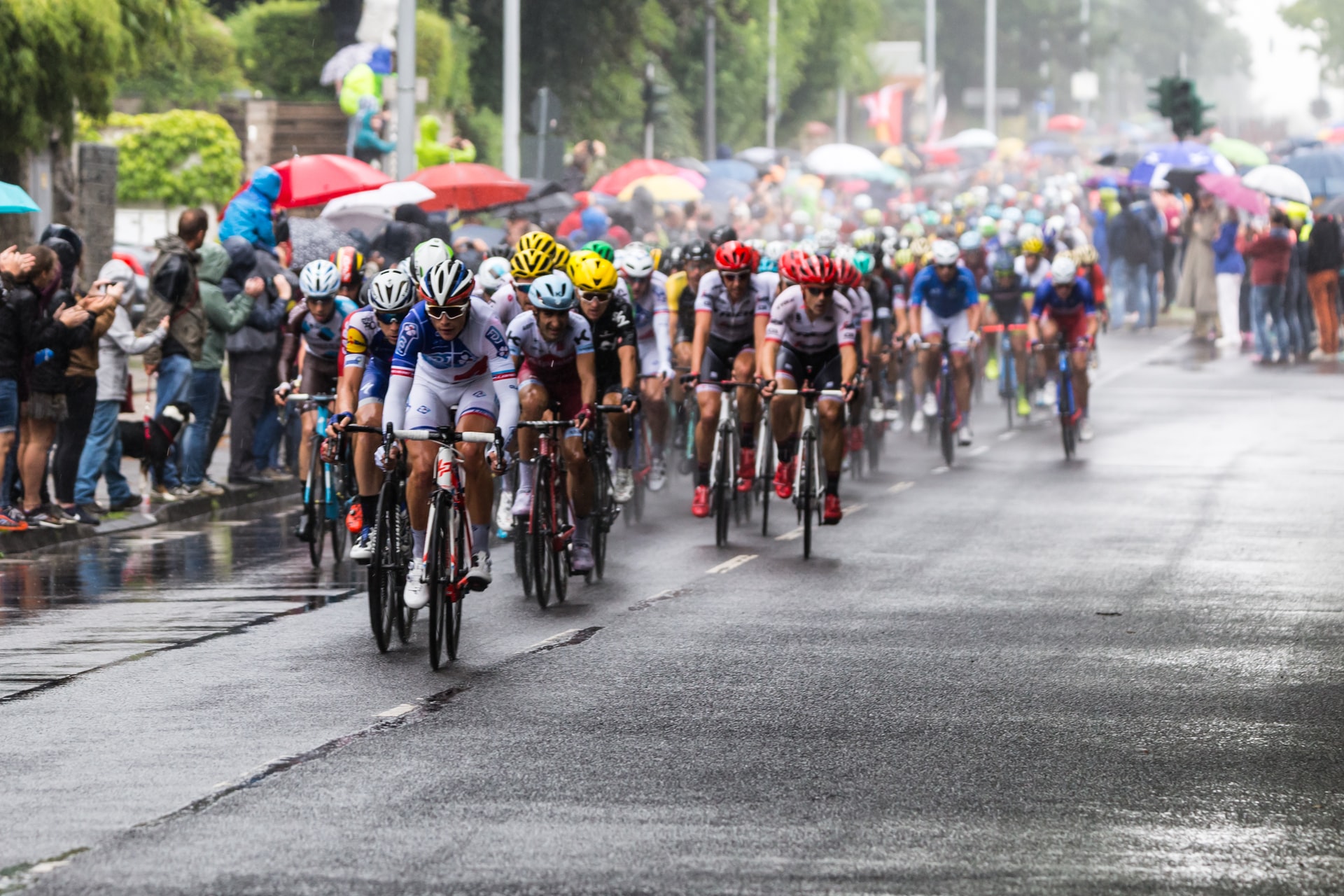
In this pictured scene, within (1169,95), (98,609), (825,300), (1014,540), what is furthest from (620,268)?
(1169,95)

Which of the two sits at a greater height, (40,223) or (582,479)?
(40,223)

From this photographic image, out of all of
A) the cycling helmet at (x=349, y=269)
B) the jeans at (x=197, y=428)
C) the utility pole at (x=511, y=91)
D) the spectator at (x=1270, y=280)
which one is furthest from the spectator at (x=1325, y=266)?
the cycling helmet at (x=349, y=269)

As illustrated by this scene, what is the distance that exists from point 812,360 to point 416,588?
5.44m

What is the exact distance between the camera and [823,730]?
28.8 feet

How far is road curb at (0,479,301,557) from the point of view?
14711mm

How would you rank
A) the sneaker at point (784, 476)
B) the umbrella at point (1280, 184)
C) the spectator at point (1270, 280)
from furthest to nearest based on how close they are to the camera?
the umbrella at point (1280, 184) → the spectator at point (1270, 280) → the sneaker at point (784, 476)

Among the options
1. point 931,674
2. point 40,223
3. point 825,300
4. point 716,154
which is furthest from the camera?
point 716,154

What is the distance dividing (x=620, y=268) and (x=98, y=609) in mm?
5398

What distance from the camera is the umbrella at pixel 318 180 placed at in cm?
2105

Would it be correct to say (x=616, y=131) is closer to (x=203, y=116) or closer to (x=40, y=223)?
(x=203, y=116)

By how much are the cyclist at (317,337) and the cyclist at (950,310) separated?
7.57 meters

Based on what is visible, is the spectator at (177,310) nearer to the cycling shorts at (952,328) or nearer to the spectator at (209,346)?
the spectator at (209,346)

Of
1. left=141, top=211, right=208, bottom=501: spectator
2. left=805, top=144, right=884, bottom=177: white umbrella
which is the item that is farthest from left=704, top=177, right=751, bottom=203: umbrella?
left=141, top=211, right=208, bottom=501: spectator

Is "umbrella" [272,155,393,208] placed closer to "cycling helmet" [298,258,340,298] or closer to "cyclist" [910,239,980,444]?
"cyclist" [910,239,980,444]
